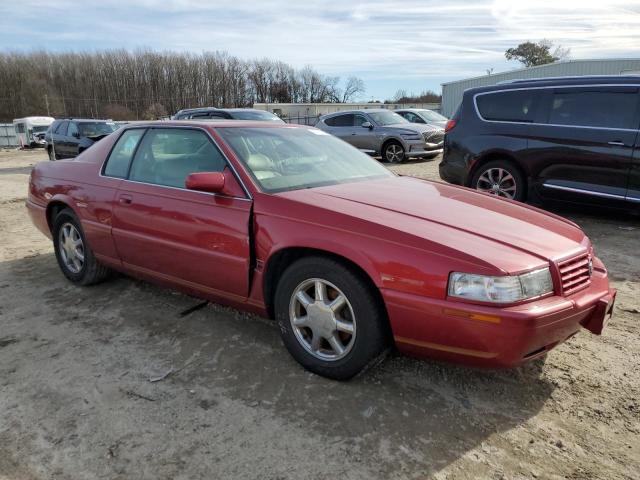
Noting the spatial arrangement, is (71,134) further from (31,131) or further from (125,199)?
(31,131)

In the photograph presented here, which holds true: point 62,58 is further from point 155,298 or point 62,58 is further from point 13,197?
point 155,298

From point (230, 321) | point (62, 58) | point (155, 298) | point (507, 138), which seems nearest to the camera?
point (230, 321)

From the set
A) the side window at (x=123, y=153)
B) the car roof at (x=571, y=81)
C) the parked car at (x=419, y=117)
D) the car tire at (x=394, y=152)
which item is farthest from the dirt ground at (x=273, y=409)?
the parked car at (x=419, y=117)

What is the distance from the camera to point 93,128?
52.7ft

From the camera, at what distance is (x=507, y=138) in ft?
21.8

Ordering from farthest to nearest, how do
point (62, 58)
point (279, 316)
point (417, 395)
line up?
1. point (62, 58)
2. point (279, 316)
3. point (417, 395)

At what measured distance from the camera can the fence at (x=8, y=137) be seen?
35.2 metres

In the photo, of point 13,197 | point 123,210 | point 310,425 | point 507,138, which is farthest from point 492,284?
point 13,197

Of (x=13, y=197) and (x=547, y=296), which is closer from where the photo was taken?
(x=547, y=296)

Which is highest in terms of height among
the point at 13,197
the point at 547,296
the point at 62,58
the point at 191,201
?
the point at 62,58

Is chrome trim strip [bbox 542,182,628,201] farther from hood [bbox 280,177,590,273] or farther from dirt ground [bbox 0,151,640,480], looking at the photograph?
hood [bbox 280,177,590,273]

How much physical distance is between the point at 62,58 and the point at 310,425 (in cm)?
8490

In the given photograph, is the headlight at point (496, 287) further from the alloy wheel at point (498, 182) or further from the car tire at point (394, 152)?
the car tire at point (394, 152)

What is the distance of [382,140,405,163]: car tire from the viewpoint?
46.4 feet
